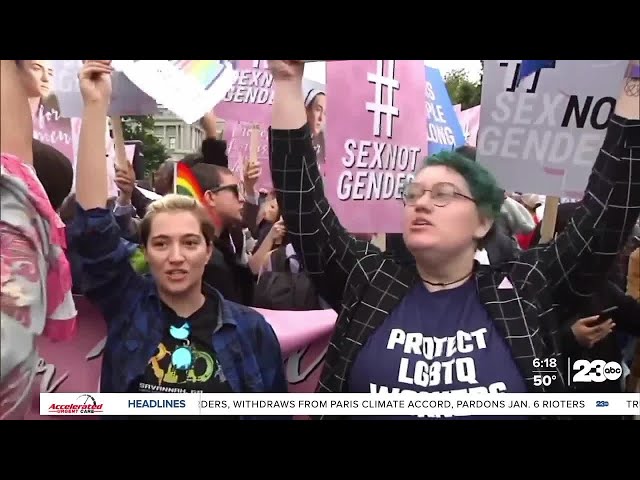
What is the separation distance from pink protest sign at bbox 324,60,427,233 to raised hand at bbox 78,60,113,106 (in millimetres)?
967

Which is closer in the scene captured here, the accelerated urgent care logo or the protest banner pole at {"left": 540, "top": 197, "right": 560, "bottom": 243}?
the protest banner pole at {"left": 540, "top": 197, "right": 560, "bottom": 243}

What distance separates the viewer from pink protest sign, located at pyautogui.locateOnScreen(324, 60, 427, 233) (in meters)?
3.17

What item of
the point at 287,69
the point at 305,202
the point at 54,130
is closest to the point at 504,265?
the point at 305,202

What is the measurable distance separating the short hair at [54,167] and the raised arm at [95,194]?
0.06 meters

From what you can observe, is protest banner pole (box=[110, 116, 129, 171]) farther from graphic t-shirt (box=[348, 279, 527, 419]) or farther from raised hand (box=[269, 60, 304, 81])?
graphic t-shirt (box=[348, 279, 527, 419])

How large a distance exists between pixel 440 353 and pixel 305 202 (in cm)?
87

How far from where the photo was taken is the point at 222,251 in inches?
126

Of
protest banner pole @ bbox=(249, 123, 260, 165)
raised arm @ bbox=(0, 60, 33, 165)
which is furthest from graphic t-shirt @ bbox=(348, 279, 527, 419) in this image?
raised arm @ bbox=(0, 60, 33, 165)

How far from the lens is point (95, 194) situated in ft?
10.5

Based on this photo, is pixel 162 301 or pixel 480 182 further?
pixel 162 301

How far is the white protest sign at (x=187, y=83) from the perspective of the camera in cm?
318

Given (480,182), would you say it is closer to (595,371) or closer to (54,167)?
(595,371)
